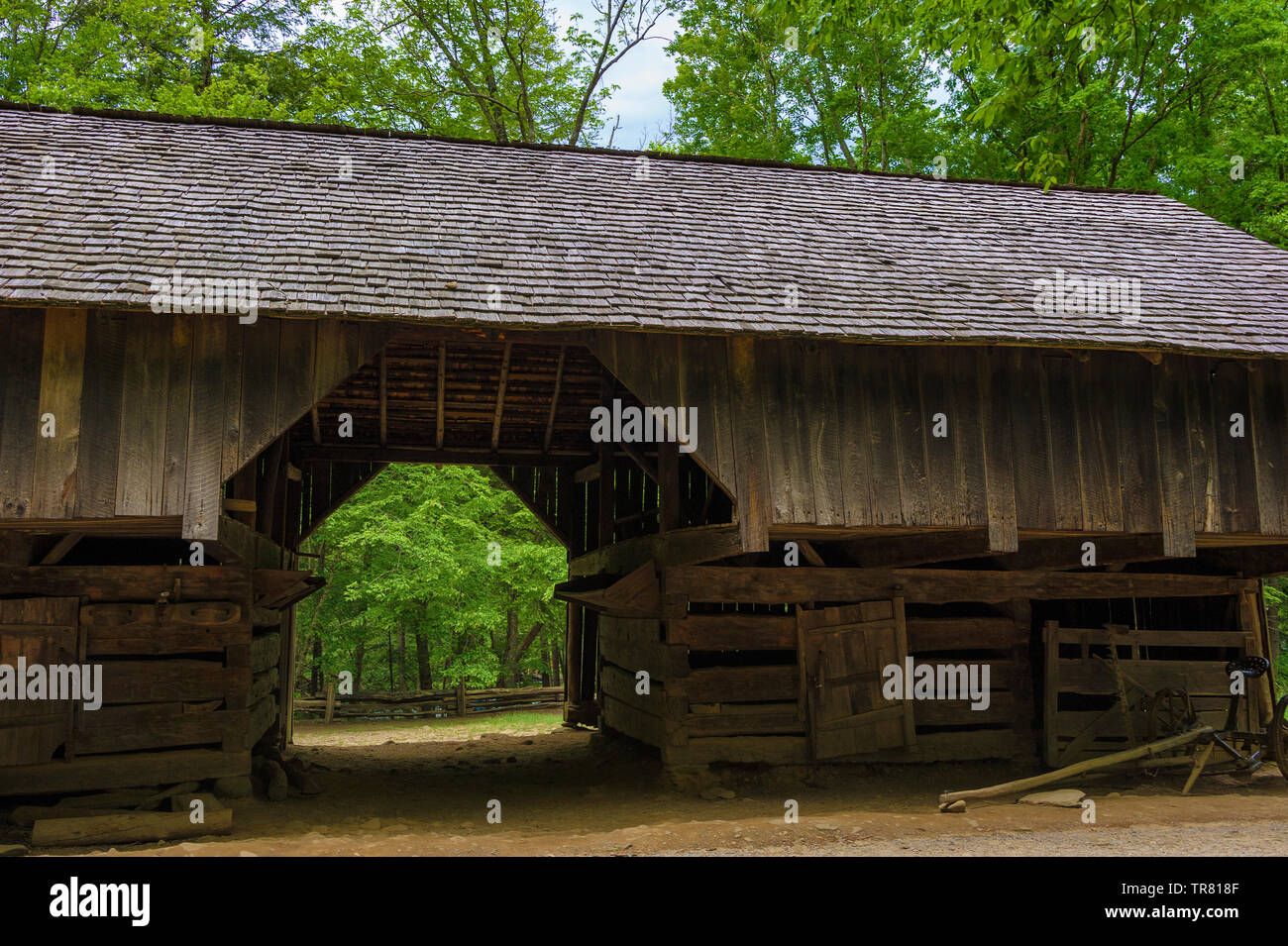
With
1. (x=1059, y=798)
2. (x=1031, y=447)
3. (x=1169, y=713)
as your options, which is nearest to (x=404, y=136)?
(x=1031, y=447)

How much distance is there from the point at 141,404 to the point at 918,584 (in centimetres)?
786

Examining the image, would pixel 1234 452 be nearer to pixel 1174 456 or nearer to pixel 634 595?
pixel 1174 456

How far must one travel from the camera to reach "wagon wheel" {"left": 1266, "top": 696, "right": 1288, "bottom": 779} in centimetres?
955

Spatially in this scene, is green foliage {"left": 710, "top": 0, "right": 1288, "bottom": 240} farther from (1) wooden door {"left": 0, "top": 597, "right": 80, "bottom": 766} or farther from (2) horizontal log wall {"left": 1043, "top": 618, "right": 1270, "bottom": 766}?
(1) wooden door {"left": 0, "top": 597, "right": 80, "bottom": 766}

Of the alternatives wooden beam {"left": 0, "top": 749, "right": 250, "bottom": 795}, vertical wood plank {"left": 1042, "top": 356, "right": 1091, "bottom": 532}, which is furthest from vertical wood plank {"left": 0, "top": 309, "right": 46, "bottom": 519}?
vertical wood plank {"left": 1042, "top": 356, "right": 1091, "bottom": 532}

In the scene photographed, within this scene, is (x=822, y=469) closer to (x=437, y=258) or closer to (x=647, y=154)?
(x=437, y=258)

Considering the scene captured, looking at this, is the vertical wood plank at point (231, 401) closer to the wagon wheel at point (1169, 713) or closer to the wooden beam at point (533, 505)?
the wooden beam at point (533, 505)

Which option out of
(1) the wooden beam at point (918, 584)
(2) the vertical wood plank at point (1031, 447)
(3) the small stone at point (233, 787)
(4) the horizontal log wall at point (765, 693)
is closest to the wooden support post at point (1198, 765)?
(4) the horizontal log wall at point (765, 693)

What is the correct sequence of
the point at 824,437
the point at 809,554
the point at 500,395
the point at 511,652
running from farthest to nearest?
the point at 511,652, the point at 500,395, the point at 809,554, the point at 824,437

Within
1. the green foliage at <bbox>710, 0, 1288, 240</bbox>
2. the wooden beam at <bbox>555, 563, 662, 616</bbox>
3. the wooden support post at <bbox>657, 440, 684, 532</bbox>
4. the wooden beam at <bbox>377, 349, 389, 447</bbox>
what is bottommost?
the wooden beam at <bbox>555, 563, 662, 616</bbox>

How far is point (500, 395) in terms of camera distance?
12.0 meters

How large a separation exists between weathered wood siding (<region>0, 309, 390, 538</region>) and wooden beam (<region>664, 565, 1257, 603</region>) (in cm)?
433

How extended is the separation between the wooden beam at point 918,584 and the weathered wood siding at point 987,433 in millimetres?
2024
